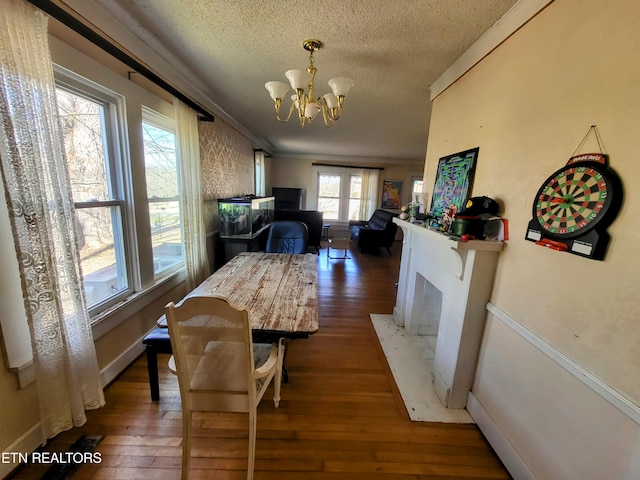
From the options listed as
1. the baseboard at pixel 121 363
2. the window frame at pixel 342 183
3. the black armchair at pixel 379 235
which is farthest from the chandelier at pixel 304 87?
the window frame at pixel 342 183

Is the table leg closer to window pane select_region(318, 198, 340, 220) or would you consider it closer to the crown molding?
the crown molding

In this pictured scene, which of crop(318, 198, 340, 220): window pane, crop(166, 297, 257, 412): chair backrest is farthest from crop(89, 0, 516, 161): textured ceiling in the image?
crop(318, 198, 340, 220): window pane

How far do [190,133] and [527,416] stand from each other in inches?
124

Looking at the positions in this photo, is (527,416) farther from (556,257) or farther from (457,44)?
(457,44)

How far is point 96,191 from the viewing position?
1617 mm

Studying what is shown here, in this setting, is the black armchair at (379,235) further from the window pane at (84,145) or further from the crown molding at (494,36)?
the window pane at (84,145)

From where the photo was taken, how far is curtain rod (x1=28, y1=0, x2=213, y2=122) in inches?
42.7

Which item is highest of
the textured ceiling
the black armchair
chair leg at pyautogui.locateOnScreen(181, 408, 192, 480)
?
the textured ceiling

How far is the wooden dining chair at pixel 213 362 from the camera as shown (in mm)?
958

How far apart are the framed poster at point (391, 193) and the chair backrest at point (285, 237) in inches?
179

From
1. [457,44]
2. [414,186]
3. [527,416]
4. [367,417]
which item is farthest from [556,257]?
[414,186]

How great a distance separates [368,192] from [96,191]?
6200 mm

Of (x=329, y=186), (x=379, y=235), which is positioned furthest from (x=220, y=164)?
(x=329, y=186)

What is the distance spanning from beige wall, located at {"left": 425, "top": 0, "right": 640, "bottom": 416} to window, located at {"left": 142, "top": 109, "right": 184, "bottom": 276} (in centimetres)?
252
